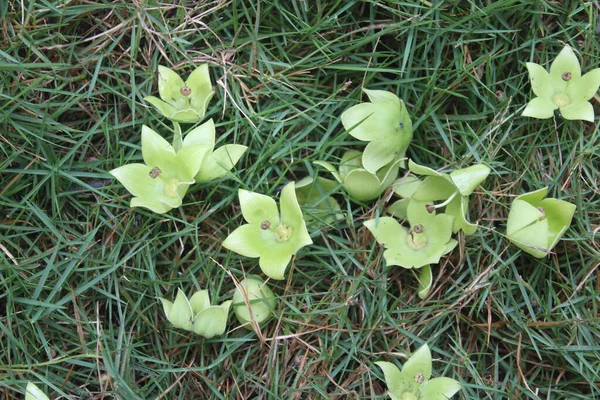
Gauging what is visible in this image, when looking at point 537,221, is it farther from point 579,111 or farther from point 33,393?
point 33,393

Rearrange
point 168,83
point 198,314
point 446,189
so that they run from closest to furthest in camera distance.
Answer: point 198,314, point 446,189, point 168,83

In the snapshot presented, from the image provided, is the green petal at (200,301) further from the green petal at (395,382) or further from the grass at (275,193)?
the green petal at (395,382)

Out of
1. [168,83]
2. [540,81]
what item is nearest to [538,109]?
[540,81]

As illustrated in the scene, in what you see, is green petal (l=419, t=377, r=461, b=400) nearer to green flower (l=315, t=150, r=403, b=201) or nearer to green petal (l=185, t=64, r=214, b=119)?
green flower (l=315, t=150, r=403, b=201)

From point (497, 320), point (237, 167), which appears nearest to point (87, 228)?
point (237, 167)

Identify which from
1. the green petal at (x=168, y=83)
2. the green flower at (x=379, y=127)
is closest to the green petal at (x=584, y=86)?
the green flower at (x=379, y=127)

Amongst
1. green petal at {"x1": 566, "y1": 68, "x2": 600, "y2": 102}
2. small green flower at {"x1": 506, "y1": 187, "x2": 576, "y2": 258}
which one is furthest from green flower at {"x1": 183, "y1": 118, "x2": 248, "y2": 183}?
green petal at {"x1": 566, "y1": 68, "x2": 600, "y2": 102}

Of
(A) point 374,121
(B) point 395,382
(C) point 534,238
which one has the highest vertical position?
(A) point 374,121

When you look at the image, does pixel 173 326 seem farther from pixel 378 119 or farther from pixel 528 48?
pixel 528 48
